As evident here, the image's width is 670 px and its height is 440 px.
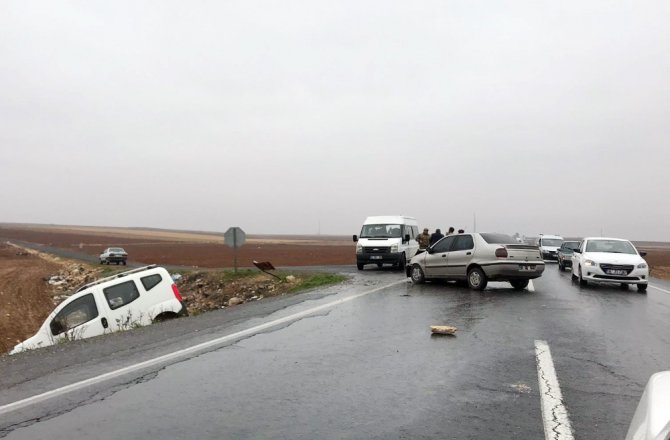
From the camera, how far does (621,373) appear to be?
5.95m

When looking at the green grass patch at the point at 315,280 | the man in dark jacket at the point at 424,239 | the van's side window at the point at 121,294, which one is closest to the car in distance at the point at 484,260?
the green grass patch at the point at 315,280

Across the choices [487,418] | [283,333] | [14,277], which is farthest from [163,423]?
[14,277]

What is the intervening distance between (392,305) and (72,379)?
7.22m

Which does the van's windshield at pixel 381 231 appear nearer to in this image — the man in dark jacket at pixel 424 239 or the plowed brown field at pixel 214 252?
the man in dark jacket at pixel 424 239

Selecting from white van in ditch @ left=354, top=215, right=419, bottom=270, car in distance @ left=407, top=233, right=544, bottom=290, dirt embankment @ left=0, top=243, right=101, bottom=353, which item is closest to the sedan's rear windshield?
car in distance @ left=407, top=233, right=544, bottom=290

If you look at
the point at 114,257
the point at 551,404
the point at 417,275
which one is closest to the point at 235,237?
the point at 417,275

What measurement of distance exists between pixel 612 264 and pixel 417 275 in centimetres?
598

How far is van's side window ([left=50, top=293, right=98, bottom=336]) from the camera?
10484mm

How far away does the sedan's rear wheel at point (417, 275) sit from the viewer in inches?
663

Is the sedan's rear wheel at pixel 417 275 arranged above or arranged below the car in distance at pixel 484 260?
below

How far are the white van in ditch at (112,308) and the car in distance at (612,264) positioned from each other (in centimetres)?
1250

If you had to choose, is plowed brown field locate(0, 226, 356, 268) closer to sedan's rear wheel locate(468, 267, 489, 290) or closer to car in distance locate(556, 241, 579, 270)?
car in distance locate(556, 241, 579, 270)

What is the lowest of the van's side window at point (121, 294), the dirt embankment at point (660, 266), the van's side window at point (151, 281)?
the dirt embankment at point (660, 266)

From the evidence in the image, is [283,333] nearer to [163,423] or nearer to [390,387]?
[390,387]
